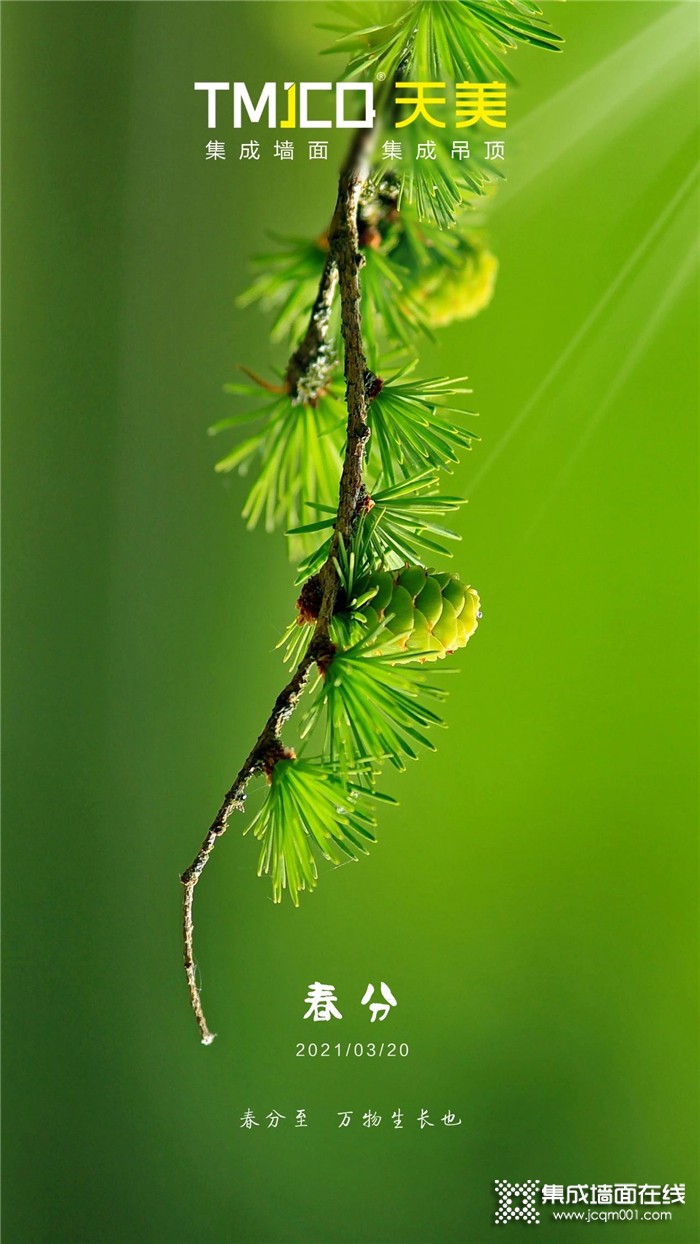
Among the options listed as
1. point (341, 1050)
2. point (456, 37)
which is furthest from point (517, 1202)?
point (456, 37)

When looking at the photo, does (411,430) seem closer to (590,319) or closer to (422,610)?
(422,610)

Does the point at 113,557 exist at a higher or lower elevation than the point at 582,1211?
higher

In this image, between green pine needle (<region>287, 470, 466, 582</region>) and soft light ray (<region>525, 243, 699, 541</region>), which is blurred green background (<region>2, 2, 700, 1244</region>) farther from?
green pine needle (<region>287, 470, 466, 582</region>)

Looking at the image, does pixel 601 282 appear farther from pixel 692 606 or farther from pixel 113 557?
pixel 113 557

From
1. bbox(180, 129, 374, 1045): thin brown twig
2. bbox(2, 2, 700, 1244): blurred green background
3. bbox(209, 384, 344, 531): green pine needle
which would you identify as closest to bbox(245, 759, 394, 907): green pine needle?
bbox(180, 129, 374, 1045): thin brown twig

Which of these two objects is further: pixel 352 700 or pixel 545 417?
pixel 545 417

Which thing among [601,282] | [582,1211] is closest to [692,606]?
[601,282]
